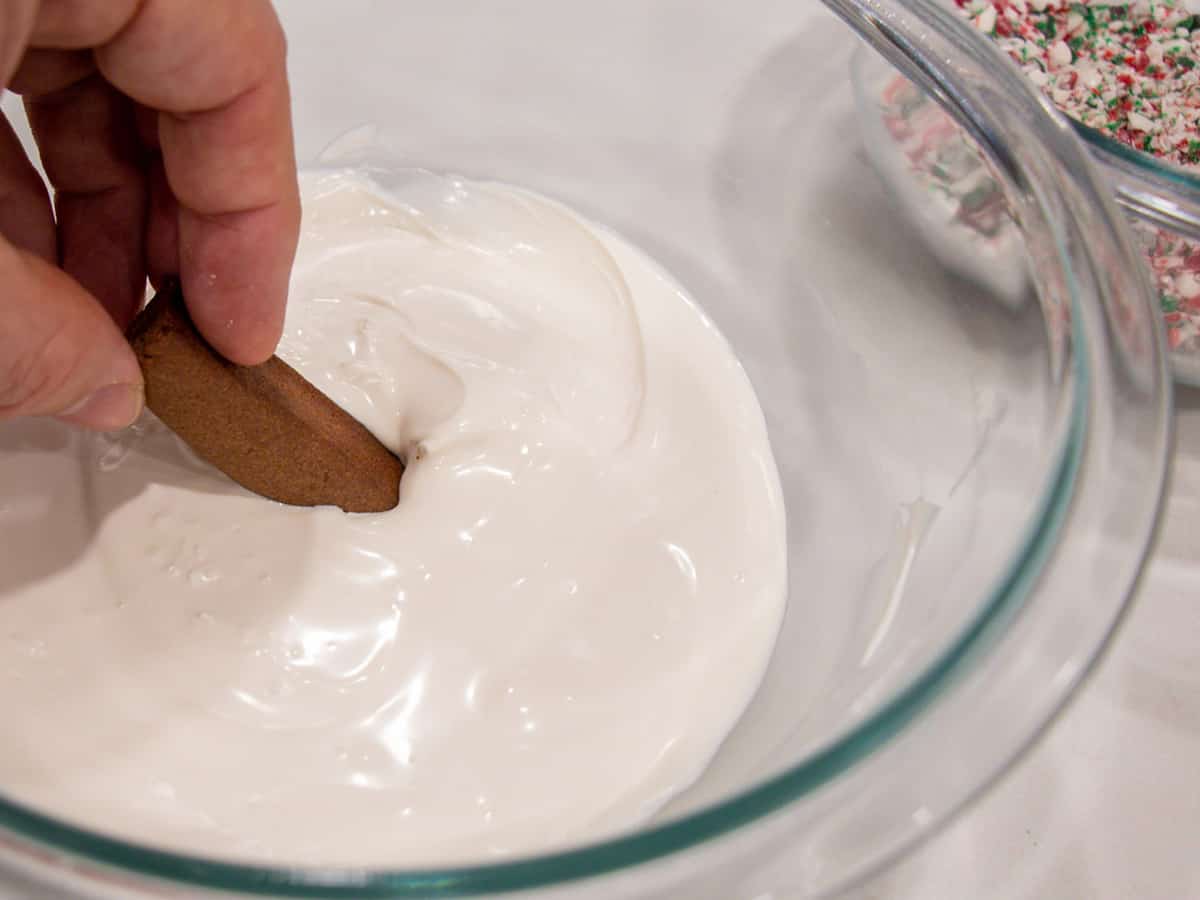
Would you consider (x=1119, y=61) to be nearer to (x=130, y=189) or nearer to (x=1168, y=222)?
(x=1168, y=222)

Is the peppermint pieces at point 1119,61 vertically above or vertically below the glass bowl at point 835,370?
above

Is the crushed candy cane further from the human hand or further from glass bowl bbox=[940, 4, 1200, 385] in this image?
the human hand

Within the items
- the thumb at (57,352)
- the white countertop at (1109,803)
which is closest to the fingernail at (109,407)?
the thumb at (57,352)

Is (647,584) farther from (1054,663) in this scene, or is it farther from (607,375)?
(1054,663)

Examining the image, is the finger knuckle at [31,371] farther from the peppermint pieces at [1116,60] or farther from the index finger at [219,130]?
the peppermint pieces at [1116,60]

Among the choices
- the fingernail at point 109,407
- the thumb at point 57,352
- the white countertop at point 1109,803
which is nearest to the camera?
the thumb at point 57,352

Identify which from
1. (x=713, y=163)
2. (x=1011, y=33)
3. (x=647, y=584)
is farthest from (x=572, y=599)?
(x=1011, y=33)

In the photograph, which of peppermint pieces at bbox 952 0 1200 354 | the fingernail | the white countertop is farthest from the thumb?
peppermint pieces at bbox 952 0 1200 354
